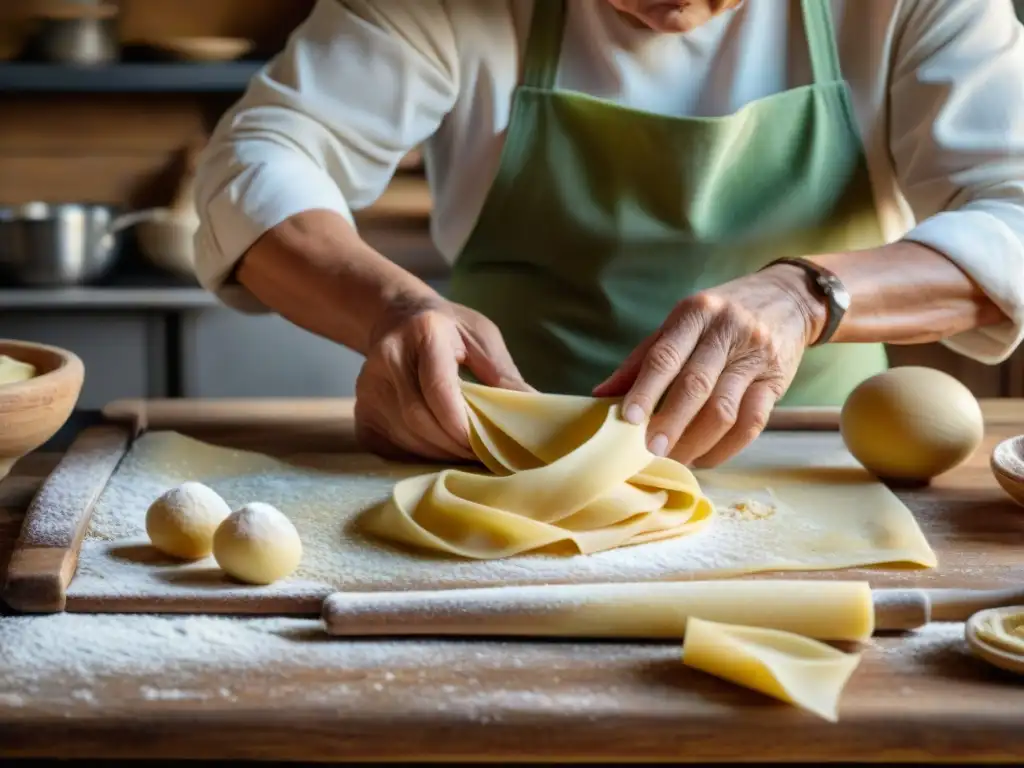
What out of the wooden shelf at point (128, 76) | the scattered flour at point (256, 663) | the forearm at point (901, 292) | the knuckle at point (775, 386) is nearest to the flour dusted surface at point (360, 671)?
the scattered flour at point (256, 663)

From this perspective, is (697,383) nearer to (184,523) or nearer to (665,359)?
(665,359)

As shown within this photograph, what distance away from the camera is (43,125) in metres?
3.05

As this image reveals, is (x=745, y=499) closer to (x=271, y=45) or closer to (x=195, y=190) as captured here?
(x=195, y=190)

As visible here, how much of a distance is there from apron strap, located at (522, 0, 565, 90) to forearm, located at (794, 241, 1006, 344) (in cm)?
41

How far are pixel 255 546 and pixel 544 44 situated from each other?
823 millimetres

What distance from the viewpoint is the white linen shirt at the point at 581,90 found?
4.58ft

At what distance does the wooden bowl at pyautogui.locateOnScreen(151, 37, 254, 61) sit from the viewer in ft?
9.17

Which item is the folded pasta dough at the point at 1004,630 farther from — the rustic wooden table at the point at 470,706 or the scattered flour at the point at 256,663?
the scattered flour at the point at 256,663

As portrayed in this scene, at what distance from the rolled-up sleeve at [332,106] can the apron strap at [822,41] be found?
409 millimetres

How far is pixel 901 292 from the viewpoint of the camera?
1306mm

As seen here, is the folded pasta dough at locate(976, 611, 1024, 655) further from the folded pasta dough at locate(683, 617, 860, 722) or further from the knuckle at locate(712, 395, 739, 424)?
the knuckle at locate(712, 395, 739, 424)

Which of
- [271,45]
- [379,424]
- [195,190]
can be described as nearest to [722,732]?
[379,424]

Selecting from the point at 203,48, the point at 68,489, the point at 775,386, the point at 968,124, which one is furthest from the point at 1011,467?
the point at 203,48

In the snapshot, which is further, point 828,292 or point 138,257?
point 138,257
